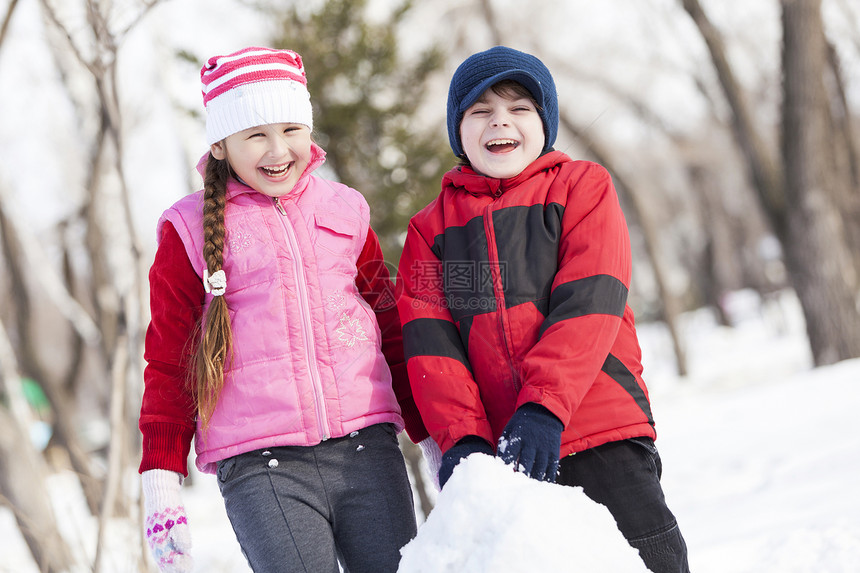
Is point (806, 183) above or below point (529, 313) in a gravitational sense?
above

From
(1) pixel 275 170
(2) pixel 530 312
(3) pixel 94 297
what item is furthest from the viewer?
(3) pixel 94 297

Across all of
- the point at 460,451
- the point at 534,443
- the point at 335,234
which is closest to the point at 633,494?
the point at 534,443

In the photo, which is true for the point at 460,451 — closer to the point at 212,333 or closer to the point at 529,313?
the point at 529,313

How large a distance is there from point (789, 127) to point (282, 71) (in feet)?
23.6

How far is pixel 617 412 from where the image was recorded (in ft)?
5.58

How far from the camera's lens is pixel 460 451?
167 cm

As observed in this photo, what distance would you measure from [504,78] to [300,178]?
63 cm

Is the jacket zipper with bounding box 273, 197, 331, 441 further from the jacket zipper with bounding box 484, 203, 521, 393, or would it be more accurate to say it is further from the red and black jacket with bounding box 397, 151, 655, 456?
the jacket zipper with bounding box 484, 203, 521, 393

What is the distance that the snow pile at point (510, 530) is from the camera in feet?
4.36

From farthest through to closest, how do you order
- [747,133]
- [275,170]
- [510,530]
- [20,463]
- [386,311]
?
[747,133], [20,463], [386,311], [275,170], [510,530]

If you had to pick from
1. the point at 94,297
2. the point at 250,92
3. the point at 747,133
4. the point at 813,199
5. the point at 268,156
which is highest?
the point at 747,133

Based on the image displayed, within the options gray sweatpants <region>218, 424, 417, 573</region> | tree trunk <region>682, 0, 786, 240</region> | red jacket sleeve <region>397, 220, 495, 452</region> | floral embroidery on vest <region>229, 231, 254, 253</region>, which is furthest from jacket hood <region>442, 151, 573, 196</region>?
tree trunk <region>682, 0, 786, 240</region>

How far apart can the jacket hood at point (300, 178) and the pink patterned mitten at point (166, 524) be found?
0.76 m

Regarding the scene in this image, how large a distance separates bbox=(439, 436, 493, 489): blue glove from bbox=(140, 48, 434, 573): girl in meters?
0.31
